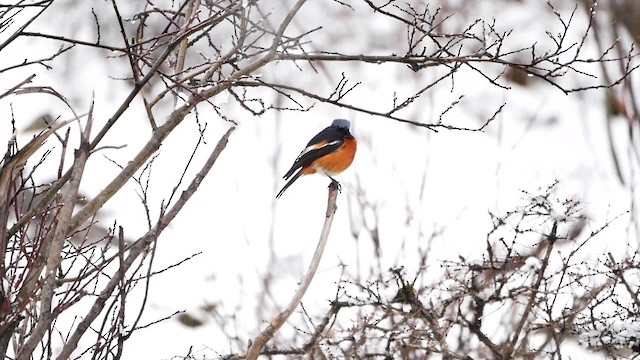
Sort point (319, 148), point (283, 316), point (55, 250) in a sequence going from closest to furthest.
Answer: point (55, 250), point (283, 316), point (319, 148)

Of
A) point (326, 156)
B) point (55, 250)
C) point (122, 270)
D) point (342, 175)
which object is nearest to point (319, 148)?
point (326, 156)

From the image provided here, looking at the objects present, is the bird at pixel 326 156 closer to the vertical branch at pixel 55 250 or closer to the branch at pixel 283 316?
the branch at pixel 283 316

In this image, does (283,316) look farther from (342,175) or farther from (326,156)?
(342,175)

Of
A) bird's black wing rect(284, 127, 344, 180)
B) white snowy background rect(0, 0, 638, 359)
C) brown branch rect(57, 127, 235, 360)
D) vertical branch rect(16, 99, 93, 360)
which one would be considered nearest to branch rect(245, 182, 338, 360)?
brown branch rect(57, 127, 235, 360)

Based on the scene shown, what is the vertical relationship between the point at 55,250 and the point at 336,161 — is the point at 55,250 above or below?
below

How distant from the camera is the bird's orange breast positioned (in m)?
4.88

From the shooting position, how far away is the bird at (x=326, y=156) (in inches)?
189

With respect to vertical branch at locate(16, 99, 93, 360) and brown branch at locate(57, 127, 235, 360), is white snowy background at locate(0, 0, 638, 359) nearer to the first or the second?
brown branch at locate(57, 127, 235, 360)

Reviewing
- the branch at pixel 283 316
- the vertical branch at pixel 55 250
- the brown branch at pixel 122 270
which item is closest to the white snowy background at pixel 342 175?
the branch at pixel 283 316

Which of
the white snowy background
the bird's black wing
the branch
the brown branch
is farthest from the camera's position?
the white snowy background

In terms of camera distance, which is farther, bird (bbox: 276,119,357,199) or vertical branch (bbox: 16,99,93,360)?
bird (bbox: 276,119,357,199)

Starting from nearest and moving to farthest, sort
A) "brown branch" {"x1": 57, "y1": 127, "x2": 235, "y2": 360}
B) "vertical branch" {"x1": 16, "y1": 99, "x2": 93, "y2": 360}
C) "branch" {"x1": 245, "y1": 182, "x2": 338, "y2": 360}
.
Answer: "vertical branch" {"x1": 16, "y1": 99, "x2": 93, "y2": 360}
"brown branch" {"x1": 57, "y1": 127, "x2": 235, "y2": 360}
"branch" {"x1": 245, "y1": 182, "x2": 338, "y2": 360}

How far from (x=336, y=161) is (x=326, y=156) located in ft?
0.28

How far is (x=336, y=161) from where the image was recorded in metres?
4.91
